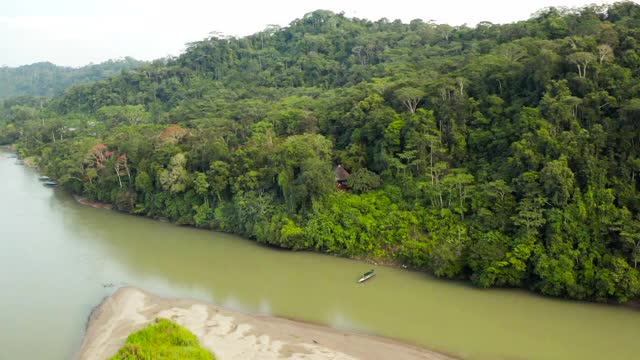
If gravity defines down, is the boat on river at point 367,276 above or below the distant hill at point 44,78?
below

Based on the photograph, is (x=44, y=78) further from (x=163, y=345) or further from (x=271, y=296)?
(x=163, y=345)

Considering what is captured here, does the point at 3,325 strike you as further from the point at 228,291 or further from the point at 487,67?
the point at 487,67

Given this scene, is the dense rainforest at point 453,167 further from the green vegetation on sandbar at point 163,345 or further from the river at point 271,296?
the green vegetation on sandbar at point 163,345

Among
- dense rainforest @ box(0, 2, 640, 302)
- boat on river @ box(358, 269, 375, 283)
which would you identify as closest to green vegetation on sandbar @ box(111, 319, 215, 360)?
boat on river @ box(358, 269, 375, 283)

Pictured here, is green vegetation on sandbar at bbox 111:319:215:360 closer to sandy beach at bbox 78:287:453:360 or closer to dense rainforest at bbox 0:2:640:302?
sandy beach at bbox 78:287:453:360

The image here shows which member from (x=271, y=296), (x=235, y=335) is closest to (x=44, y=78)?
(x=271, y=296)

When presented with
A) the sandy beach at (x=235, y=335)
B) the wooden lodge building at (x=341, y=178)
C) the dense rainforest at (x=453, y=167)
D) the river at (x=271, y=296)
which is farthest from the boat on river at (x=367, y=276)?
the wooden lodge building at (x=341, y=178)
